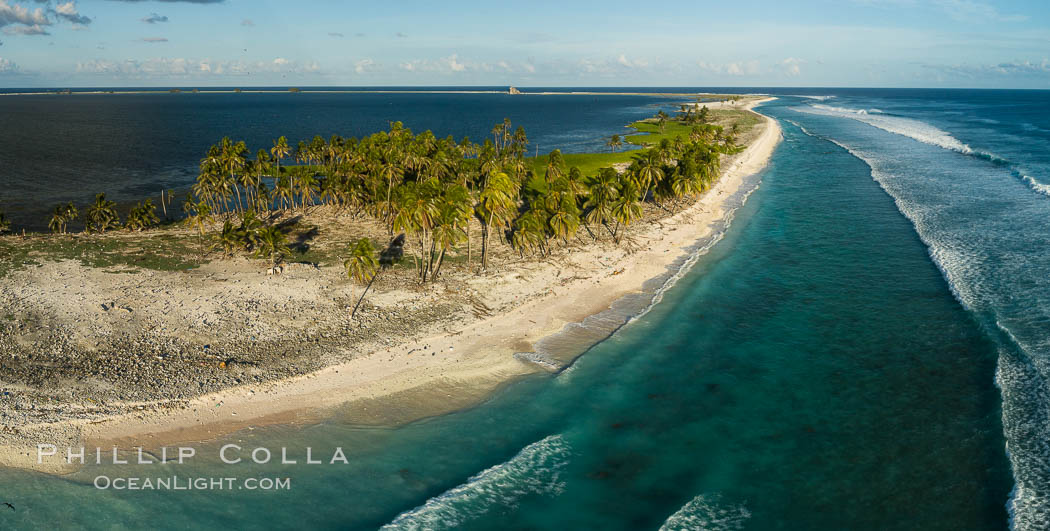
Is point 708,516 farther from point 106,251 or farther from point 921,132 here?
point 921,132

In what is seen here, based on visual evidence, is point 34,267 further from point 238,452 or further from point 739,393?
point 739,393

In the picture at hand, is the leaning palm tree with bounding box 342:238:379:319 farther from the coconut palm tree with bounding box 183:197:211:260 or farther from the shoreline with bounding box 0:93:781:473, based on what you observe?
the coconut palm tree with bounding box 183:197:211:260

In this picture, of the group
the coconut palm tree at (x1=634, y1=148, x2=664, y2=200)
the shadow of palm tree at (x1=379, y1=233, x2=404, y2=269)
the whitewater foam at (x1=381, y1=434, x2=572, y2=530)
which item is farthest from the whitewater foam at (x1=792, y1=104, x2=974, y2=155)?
the whitewater foam at (x1=381, y1=434, x2=572, y2=530)

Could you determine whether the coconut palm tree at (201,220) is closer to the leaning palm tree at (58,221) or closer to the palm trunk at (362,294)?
the leaning palm tree at (58,221)

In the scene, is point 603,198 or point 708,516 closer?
point 708,516

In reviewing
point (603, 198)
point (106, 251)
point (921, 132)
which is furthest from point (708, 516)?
point (921, 132)

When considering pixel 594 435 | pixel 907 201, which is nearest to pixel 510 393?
pixel 594 435
